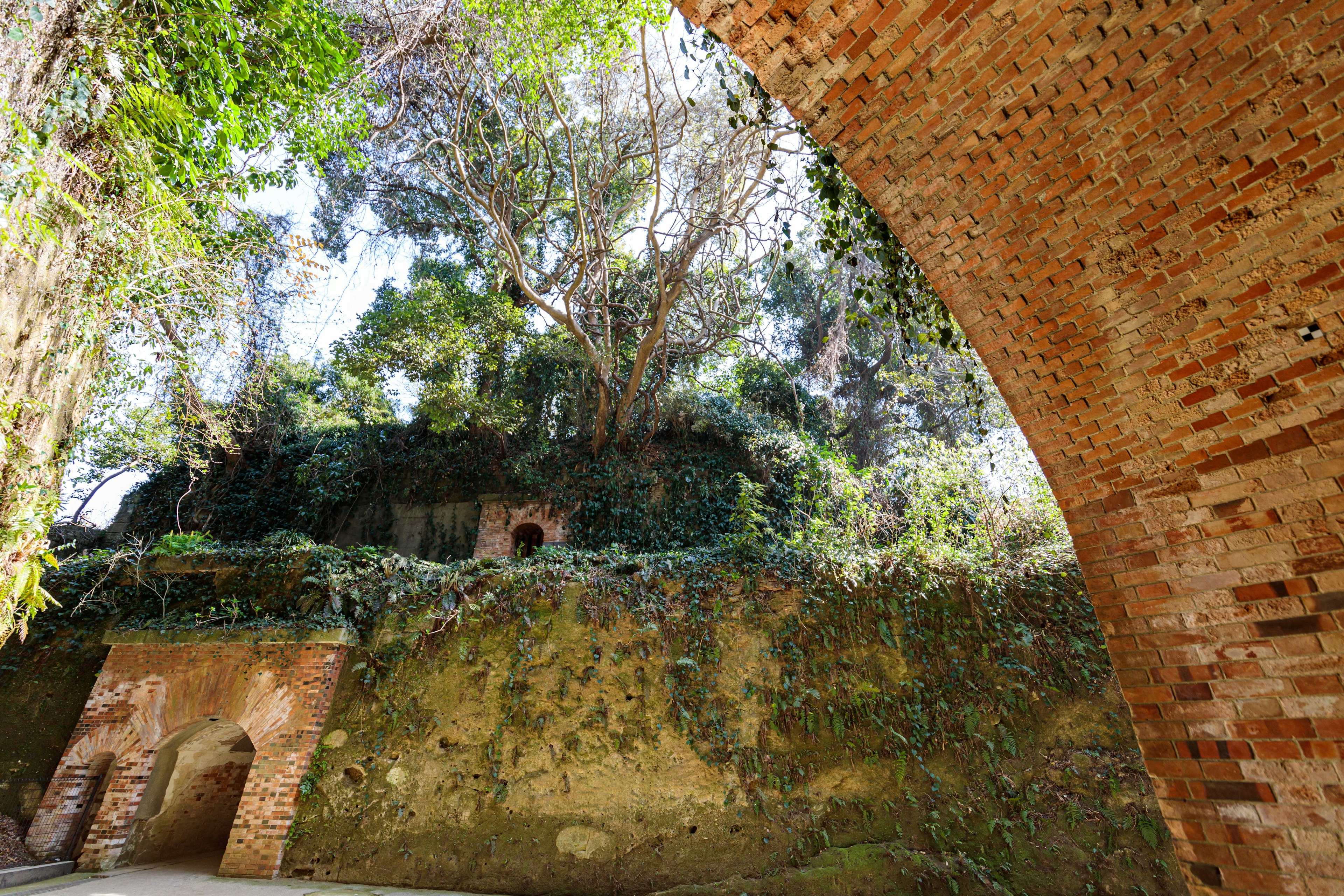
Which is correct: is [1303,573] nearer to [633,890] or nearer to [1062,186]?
[1062,186]

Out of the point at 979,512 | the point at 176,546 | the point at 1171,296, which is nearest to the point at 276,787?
the point at 176,546

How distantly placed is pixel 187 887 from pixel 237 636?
257cm

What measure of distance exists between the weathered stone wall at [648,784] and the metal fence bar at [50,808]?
300 centimetres

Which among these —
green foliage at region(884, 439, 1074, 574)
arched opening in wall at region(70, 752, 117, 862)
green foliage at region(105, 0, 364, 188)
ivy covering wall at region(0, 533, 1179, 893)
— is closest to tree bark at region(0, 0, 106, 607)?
green foliage at region(105, 0, 364, 188)

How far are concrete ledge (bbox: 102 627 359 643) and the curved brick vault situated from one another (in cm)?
778

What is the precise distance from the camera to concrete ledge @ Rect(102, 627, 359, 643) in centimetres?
738

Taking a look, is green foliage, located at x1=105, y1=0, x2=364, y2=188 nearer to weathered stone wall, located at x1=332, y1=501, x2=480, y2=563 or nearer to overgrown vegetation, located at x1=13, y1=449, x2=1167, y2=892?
overgrown vegetation, located at x1=13, y1=449, x2=1167, y2=892

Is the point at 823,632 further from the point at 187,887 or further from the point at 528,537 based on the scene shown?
the point at 528,537

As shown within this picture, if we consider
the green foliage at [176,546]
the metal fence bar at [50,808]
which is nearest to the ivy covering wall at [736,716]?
the metal fence bar at [50,808]

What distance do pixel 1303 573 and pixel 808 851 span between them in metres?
5.49

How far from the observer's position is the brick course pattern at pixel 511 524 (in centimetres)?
1289

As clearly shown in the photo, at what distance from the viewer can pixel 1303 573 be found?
1.95m

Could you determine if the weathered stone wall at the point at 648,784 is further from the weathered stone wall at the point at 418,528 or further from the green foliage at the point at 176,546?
the weathered stone wall at the point at 418,528

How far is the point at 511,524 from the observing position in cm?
1314
